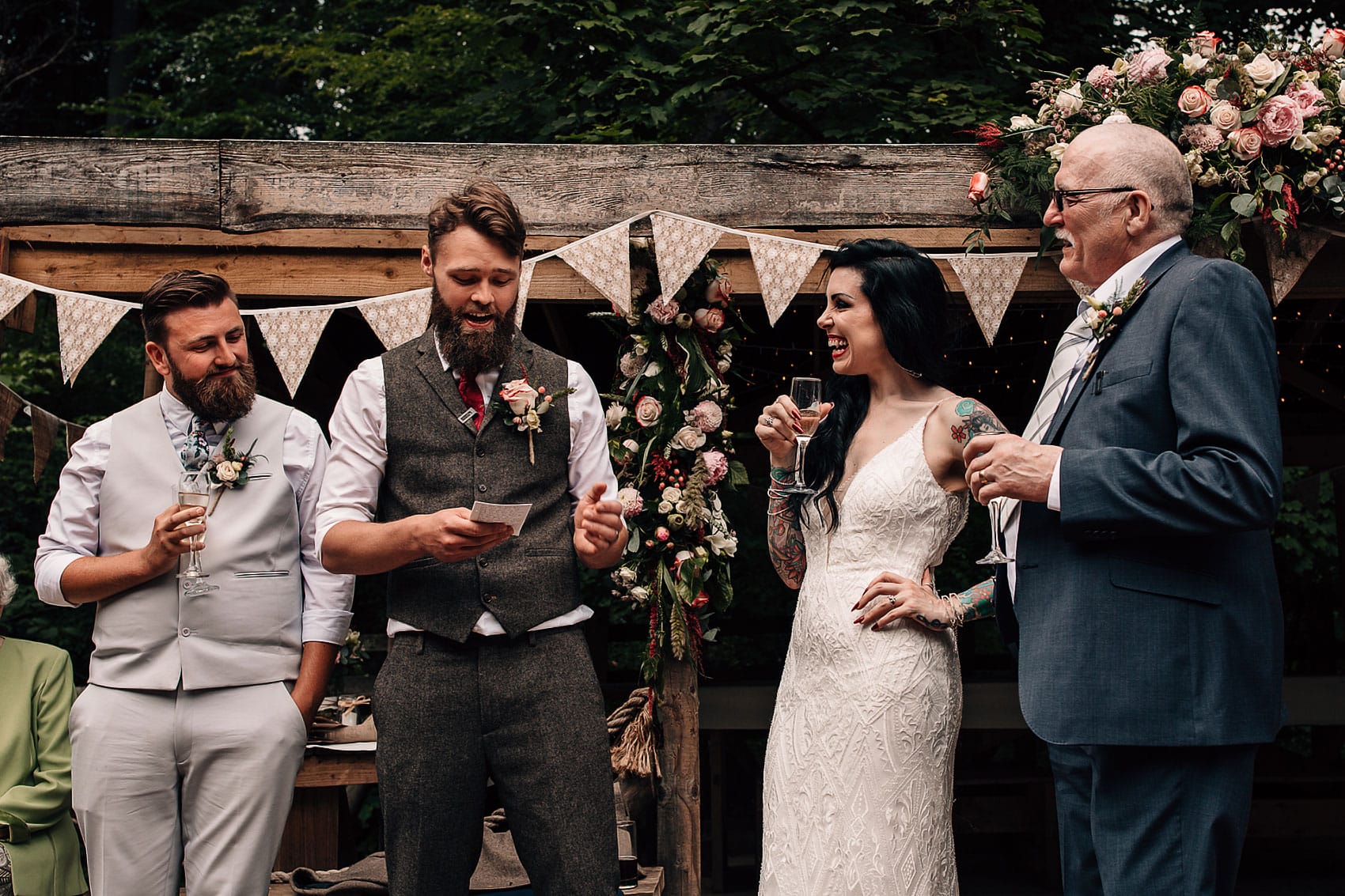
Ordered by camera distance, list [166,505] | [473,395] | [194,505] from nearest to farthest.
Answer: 1. [473,395]
2. [194,505]
3. [166,505]

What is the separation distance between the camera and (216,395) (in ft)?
9.75

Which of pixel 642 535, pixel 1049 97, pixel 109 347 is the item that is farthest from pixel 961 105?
pixel 109 347

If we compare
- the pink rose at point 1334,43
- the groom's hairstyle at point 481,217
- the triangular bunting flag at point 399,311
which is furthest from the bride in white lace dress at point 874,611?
the pink rose at point 1334,43

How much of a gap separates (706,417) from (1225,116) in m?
1.83

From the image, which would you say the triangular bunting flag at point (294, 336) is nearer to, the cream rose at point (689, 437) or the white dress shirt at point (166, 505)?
the white dress shirt at point (166, 505)

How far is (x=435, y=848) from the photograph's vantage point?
2400 mm

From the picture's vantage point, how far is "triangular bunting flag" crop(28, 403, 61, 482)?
182 inches

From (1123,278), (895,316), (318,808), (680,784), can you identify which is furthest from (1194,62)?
(318,808)

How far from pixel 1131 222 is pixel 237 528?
2035 millimetres

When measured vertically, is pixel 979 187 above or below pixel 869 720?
above

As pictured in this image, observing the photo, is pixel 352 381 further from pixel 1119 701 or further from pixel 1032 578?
pixel 1119 701

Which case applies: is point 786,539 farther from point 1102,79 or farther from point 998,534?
point 1102,79

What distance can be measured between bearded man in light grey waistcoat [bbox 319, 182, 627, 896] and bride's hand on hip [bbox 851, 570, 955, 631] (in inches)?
27.3

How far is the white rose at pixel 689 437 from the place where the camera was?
4207 mm
